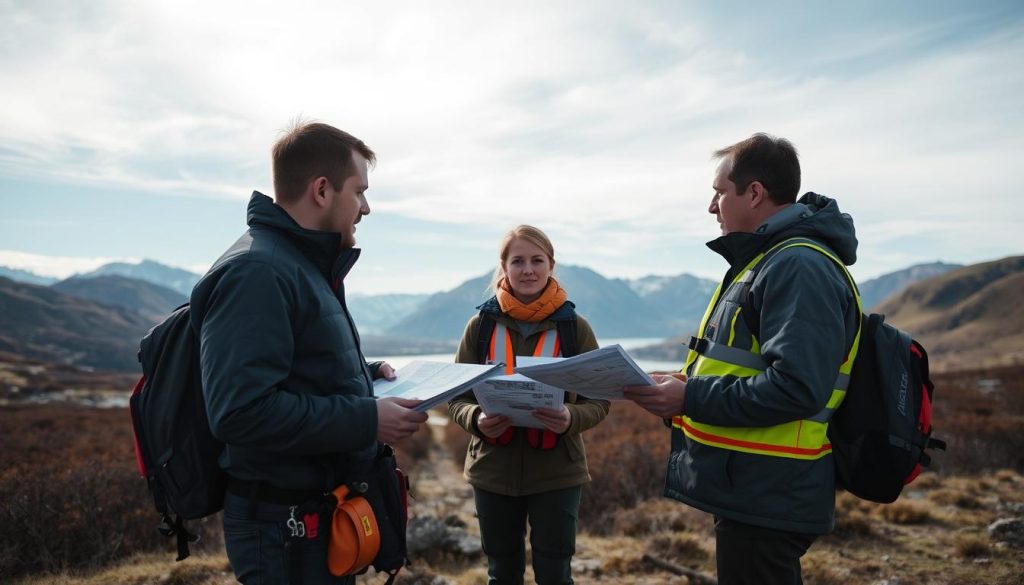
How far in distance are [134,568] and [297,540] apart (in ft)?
15.8

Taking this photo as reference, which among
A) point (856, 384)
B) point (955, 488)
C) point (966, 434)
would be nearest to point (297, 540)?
point (856, 384)

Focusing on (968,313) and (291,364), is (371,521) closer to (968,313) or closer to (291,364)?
(291,364)

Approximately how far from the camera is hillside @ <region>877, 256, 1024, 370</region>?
84.1 meters

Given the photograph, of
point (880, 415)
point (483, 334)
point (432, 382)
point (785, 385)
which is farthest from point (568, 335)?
point (880, 415)

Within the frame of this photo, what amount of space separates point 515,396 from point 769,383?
3.94 feet

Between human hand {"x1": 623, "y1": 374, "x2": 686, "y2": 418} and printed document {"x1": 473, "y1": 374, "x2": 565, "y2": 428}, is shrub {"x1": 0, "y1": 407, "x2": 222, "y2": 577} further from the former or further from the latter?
human hand {"x1": 623, "y1": 374, "x2": 686, "y2": 418}

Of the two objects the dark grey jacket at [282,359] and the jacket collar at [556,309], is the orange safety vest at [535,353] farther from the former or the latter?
the dark grey jacket at [282,359]

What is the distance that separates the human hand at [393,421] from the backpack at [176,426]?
2.12 feet

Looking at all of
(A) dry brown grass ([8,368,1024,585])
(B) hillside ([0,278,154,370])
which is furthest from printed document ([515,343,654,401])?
(B) hillside ([0,278,154,370])

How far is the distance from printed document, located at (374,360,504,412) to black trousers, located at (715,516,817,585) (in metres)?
1.29

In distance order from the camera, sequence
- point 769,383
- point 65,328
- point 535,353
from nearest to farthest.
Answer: point 769,383 < point 535,353 < point 65,328

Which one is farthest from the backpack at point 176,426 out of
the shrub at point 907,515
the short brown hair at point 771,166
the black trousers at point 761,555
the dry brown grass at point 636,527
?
the shrub at point 907,515

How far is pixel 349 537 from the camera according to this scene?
2305mm

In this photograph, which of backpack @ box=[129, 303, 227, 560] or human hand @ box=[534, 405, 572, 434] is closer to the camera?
backpack @ box=[129, 303, 227, 560]
